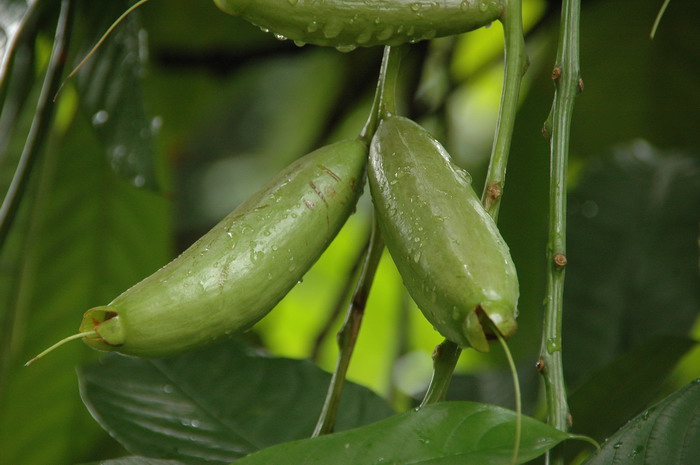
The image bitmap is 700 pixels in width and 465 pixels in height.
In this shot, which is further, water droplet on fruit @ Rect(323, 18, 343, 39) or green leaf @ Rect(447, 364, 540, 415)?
green leaf @ Rect(447, 364, 540, 415)

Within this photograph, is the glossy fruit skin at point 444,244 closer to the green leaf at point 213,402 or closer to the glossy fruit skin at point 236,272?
the glossy fruit skin at point 236,272

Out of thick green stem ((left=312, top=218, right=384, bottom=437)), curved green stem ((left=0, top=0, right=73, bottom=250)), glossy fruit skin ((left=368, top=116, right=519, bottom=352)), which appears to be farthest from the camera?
curved green stem ((left=0, top=0, right=73, bottom=250))

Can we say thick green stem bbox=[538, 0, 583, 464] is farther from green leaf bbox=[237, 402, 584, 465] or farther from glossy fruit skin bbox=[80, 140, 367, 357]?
glossy fruit skin bbox=[80, 140, 367, 357]

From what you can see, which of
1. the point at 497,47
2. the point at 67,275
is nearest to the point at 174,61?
the point at 67,275

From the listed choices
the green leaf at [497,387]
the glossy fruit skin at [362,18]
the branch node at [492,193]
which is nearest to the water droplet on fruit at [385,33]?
the glossy fruit skin at [362,18]

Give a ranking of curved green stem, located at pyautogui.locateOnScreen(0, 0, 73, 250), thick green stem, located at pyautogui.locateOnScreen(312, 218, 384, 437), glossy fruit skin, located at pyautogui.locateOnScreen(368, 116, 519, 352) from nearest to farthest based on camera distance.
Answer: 1. glossy fruit skin, located at pyautogui.locateOnScreen(368, 116, 519, 352)
2. thick green stem, located at pyautogui.locateOnScreen(312, 218, 384, 437)
3. curved green stem, located at pyautogui.locateOnScreen(0, 0, 73, 250)

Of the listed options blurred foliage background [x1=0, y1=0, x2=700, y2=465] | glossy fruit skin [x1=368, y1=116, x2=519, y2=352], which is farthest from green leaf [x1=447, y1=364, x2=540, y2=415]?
glossy fruit skin [x1=368, y1=116, x2=519, y2=352]

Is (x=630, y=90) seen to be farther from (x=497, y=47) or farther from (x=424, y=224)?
(x=424, y=224)
